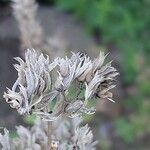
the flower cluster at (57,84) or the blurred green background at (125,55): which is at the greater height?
the blurred green background at (125,55)

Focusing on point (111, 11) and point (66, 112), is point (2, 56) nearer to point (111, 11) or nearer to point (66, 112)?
point (111, 11)

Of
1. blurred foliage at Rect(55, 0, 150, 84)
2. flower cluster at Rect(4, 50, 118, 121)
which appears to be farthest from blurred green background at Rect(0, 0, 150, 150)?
flower cluster at Rect(4, 50, 118, 121)

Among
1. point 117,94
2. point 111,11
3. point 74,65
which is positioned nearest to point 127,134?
point 117,94

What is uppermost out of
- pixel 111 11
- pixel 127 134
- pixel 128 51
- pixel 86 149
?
pixel 111 11

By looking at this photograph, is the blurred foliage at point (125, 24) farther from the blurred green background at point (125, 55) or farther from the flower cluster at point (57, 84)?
the flower cluster at point (57, 84)

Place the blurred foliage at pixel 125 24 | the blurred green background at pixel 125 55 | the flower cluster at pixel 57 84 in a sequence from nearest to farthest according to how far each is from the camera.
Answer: the flower cluster at pixel 57 84, the blurred green background at pixel 125 55, the blurred foliage at pixel 125 24

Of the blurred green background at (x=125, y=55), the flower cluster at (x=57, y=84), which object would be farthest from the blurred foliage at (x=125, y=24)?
the flower cluster at (x=57, y=84)

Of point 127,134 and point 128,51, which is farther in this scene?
point 128,51

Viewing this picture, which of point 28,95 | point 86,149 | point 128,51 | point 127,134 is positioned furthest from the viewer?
point 128,51
